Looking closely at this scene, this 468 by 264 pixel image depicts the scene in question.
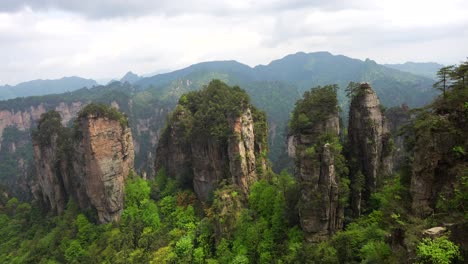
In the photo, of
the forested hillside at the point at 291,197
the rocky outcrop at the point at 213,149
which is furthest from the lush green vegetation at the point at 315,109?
the rocky outcrop at the point at 213,149

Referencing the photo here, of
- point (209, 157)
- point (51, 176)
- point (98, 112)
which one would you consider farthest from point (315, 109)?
point (51, 176)

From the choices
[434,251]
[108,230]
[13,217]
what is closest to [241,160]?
[108,230]

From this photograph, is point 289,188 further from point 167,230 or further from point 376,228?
point 167,230

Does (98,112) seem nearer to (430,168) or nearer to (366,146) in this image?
(366,146)

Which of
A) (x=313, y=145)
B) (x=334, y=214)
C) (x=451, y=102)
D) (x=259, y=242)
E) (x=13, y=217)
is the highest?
(x=451, y=102)

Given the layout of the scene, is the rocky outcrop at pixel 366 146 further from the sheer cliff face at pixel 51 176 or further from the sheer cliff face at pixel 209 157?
the sheer cliff face at pixel 51 176

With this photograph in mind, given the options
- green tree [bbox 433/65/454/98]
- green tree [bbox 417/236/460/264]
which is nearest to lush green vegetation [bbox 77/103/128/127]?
green tree [bbox 433/65/454/98]

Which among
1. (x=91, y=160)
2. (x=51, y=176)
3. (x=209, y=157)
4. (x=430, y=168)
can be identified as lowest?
(x=51, y=176)
